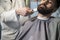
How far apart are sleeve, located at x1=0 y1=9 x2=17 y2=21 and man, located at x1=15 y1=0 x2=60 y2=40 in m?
0.15

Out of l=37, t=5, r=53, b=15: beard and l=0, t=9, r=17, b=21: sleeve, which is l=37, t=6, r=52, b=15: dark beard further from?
l=0, t=9, r=17, b=21: sleeve

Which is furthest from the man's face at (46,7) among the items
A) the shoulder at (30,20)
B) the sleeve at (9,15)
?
the sleeve at (9,15)

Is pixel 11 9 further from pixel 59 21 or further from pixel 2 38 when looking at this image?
pixel 59 21

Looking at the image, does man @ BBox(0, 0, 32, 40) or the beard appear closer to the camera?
the beard

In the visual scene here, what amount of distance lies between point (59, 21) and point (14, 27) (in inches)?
18.7

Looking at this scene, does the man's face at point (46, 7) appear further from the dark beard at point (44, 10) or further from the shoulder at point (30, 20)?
the shoulder at point (30, 20)

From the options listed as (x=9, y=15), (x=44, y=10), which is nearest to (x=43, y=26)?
(x=44, y=10)

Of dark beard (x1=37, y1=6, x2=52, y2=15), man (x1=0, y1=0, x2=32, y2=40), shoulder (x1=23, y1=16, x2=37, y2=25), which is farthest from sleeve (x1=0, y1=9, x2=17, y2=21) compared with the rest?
dark beard (x1=37, y1=6, x2=52, y2=15)

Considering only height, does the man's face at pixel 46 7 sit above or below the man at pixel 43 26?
above

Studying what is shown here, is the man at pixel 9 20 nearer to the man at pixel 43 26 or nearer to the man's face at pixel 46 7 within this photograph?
the man at pixel 43 26

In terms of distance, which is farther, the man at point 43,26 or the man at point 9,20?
the man at point 9,20

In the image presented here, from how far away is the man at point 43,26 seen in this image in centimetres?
124

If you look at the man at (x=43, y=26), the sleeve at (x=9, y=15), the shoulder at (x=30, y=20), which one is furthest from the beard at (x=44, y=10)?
the sleeve at (x=9, y=15)

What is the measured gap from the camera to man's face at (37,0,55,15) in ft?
4.09
